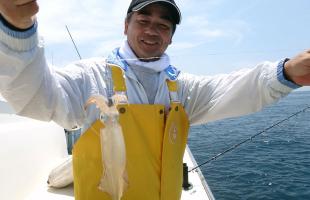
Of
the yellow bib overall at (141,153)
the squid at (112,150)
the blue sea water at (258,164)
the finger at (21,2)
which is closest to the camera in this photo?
the finger at (21,2)

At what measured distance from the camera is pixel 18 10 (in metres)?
1.69

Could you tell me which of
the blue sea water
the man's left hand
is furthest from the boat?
the blue sea water

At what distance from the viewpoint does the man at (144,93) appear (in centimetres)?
205

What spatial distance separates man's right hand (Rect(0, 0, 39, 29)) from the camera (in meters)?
1.66

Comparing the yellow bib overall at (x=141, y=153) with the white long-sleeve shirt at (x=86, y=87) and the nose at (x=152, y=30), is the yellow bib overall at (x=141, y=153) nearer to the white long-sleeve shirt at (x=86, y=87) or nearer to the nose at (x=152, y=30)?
the white long-sleeve shirt at (x=86, y=87)

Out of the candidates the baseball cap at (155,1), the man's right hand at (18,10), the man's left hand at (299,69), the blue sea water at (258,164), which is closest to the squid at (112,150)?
the man's right hand at (18,10)

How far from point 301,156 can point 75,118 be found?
13.3m

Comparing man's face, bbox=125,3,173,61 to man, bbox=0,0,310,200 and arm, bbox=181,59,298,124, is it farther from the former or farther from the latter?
arm, bbox=181,59,298,124

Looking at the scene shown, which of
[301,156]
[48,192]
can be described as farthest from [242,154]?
[48,192]

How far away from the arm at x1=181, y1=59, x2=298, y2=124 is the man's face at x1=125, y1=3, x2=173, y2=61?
38 centimetres

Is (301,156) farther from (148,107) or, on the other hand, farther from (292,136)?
(148,107)

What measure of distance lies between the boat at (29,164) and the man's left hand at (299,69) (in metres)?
2.37

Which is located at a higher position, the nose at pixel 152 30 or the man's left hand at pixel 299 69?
the nose at pixel 152 30

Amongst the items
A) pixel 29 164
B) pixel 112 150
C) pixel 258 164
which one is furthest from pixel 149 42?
pixel 258 164
